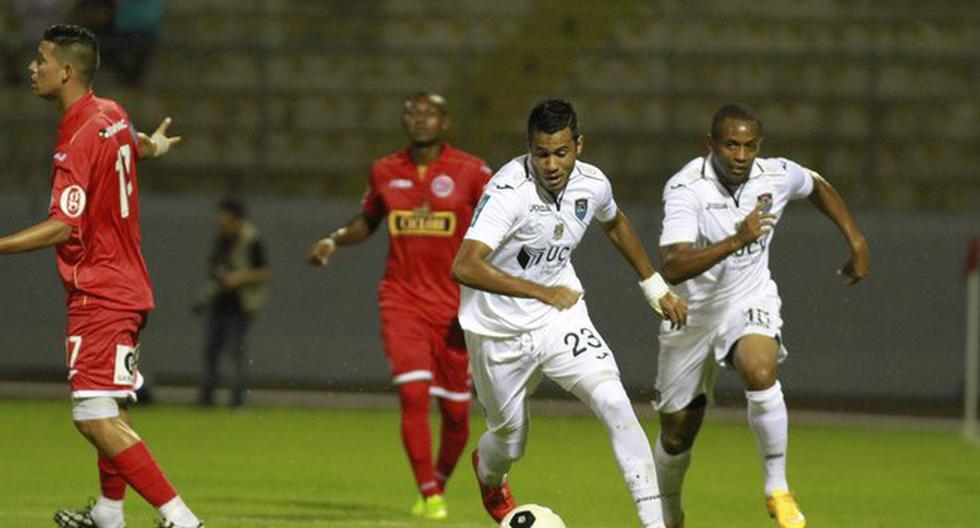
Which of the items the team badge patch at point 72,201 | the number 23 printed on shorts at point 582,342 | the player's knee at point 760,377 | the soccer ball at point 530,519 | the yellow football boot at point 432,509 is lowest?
the yellow football boot at point 432,509

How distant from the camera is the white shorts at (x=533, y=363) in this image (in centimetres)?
918

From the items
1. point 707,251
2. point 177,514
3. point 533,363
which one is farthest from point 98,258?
point 707,251

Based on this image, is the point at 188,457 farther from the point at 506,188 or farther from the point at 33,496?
the point at 506,188

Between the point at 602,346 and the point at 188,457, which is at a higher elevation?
the point at 602,346

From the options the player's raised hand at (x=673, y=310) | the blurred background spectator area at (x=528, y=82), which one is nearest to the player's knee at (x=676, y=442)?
the player's raised hand at (x=673, y=310)

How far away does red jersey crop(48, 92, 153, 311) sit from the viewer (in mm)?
8852

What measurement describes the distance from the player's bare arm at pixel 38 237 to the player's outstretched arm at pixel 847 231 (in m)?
4.10

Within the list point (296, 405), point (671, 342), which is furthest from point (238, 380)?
point (671, 342)

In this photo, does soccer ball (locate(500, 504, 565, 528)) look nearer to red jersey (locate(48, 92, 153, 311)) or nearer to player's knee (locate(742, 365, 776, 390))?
player's knee (locate(742, 365, 776, 390))

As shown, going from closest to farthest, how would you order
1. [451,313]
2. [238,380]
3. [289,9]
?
1. [451,313]
2. [238,380]
3. [289,9]

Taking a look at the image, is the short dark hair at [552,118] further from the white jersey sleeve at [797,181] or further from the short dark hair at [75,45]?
the short dark hair at [75,45]

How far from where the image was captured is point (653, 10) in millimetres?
23031

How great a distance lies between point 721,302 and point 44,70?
3591mm

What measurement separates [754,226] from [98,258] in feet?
10.1
